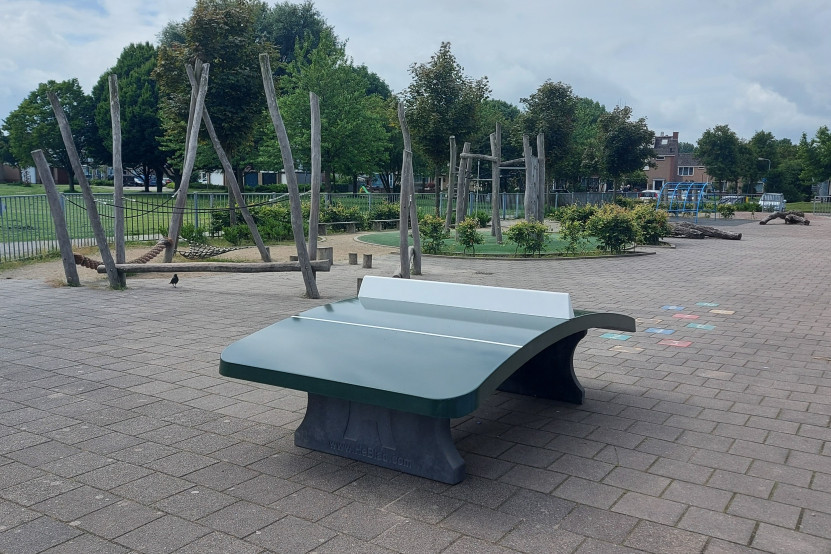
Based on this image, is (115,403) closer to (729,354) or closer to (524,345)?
(524,345)

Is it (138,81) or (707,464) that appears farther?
(138,81)

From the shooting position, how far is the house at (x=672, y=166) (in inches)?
4050

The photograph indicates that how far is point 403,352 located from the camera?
4.21 meters

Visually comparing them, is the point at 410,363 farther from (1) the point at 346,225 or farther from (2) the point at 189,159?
(1) the point at 346,225

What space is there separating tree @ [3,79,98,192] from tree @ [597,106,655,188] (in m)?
32.8

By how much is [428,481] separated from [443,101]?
2414 centimetres

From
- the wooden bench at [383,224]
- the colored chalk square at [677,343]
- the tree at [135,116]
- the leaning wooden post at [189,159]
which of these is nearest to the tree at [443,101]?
the wooden bench at [383,224]

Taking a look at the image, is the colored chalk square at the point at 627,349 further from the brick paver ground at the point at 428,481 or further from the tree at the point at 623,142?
the tree at the point at 623,142

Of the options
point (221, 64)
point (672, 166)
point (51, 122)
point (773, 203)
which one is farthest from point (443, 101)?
point (672, 166)

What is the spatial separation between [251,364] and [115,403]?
1691 millimetres

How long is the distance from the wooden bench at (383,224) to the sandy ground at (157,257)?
332cm

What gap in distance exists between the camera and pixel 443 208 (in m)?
37.2

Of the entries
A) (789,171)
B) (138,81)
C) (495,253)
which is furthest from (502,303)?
(789,171)

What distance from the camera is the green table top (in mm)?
3631
